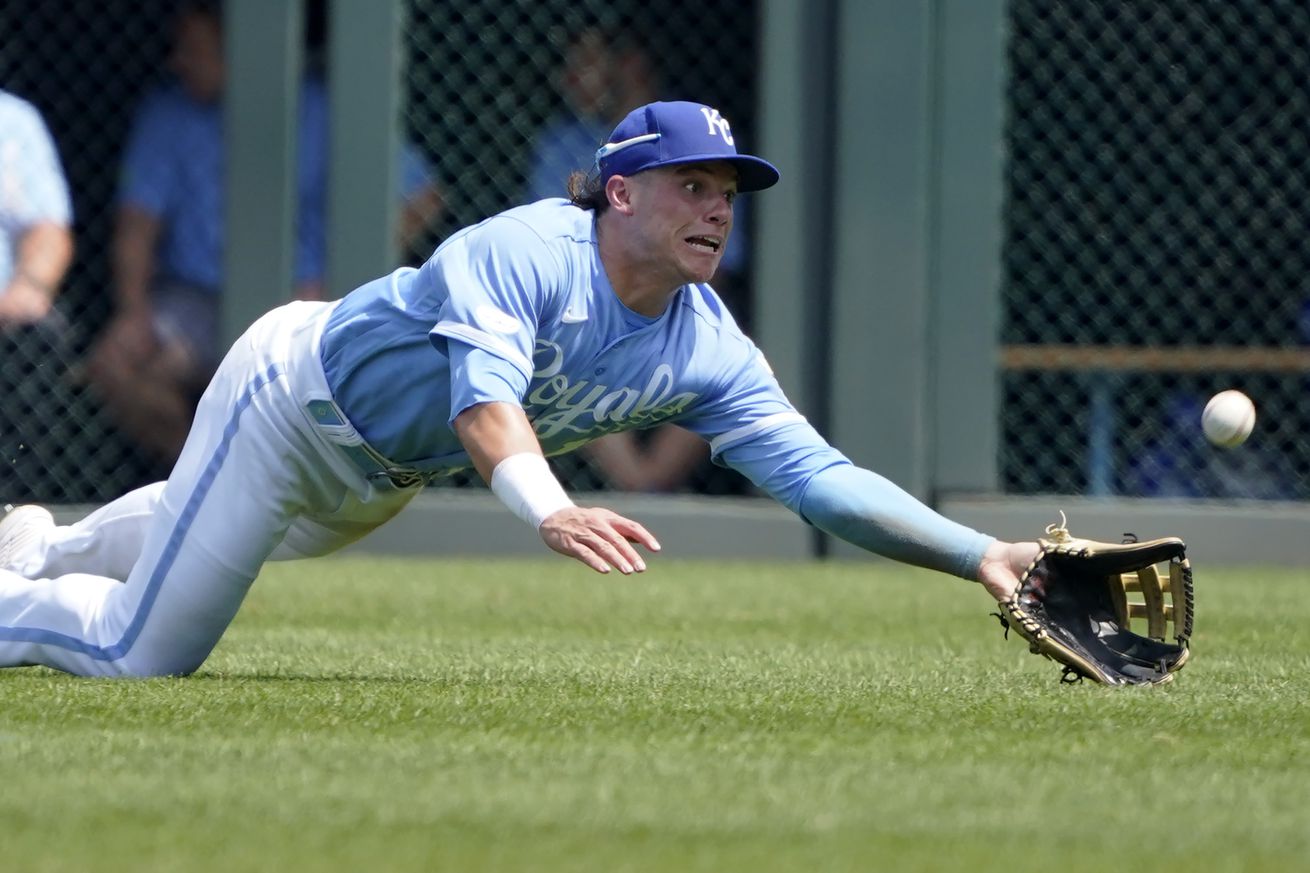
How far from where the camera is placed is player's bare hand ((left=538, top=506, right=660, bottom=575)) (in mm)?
3766

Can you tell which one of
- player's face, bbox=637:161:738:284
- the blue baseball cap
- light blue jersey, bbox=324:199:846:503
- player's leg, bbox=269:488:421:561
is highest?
the blue baseball cap

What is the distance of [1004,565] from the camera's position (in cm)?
463

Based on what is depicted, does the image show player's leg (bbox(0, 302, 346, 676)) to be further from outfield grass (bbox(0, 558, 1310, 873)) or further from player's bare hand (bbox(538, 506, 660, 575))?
player's bare hand (bbox(538, 506, 660, 575))

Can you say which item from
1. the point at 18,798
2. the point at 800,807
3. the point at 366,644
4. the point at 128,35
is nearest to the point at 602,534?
the point at 800,807

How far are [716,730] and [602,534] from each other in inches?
16.7

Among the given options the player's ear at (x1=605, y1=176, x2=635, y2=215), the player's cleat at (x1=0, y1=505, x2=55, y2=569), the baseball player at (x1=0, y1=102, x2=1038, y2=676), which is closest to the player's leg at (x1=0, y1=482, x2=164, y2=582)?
the player's cleat at (x1=0, y1=505, x2=55, y2=569)

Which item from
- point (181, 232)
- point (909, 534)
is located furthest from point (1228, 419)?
point (181, 232)

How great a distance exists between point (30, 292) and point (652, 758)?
544 centimetres

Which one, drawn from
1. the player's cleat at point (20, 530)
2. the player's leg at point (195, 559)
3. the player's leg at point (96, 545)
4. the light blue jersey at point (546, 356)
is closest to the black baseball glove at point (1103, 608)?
the light blue jersey at point (546, 356)

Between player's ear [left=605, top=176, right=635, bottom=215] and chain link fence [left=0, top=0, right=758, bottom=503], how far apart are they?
426 centimetres

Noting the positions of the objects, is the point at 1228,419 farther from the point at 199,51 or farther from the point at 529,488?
the point at 199,51

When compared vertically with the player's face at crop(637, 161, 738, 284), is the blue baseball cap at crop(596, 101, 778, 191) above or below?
above

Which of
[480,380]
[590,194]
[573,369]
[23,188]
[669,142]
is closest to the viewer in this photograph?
[480,380]

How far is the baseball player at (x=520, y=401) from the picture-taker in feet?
14.6
